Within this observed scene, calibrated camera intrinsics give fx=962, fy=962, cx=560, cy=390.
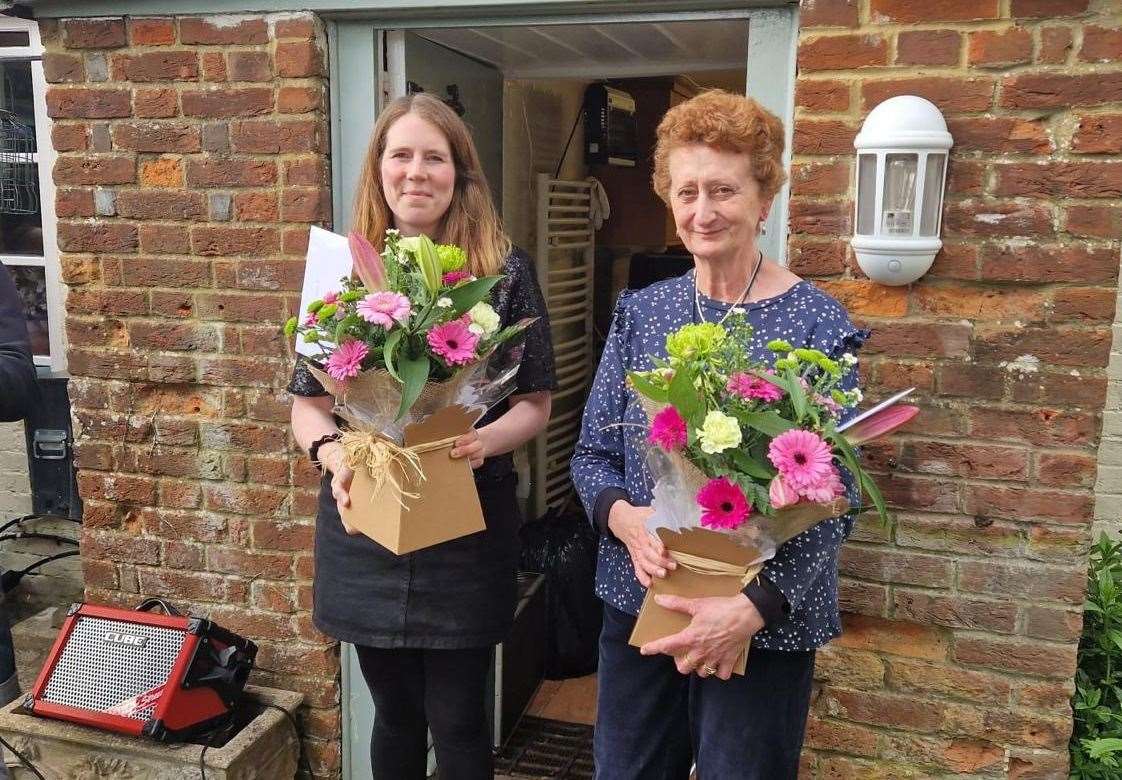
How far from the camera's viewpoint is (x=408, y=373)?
1.73 m

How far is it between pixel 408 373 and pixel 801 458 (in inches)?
27.8

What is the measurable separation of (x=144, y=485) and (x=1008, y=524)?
7.81 ft

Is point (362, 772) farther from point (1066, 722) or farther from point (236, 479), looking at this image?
point (1066, 722)

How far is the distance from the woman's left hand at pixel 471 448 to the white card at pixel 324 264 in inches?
19.0

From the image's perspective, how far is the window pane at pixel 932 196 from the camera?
2.07 meters

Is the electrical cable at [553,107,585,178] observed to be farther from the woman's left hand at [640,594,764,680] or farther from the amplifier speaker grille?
the woman's left hand at [640,594,764,680]

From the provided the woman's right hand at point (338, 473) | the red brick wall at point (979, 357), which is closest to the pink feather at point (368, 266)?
the woman's right hand at point (338, 473)

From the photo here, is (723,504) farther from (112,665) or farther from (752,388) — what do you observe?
(112,665)

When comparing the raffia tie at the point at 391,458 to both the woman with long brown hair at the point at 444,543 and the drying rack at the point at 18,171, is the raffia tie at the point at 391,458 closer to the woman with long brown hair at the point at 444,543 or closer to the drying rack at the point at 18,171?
the woman with long brown hair at the point at 444,543

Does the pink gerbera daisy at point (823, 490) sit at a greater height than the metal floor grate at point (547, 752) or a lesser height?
greater

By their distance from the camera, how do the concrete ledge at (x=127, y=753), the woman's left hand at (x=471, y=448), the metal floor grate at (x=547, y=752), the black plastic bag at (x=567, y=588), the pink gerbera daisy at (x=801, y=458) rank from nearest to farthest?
the pink gerbera daisy at (x=801, y=458) < the woman's left hand at (x=471, y=448) < the concrete ledge at (x=127, y=753) < the metal floor grate at (x=547, y=752) < the black plastic bag at (x=567, y=588)

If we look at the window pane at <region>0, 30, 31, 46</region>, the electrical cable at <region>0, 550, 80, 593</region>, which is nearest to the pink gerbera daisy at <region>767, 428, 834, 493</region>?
the electrical cable at <region>0, 550, 80, 593</region>

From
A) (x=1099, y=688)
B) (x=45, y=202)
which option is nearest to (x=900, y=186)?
(x=1099, y=688)

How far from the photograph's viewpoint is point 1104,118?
79.9 inches
